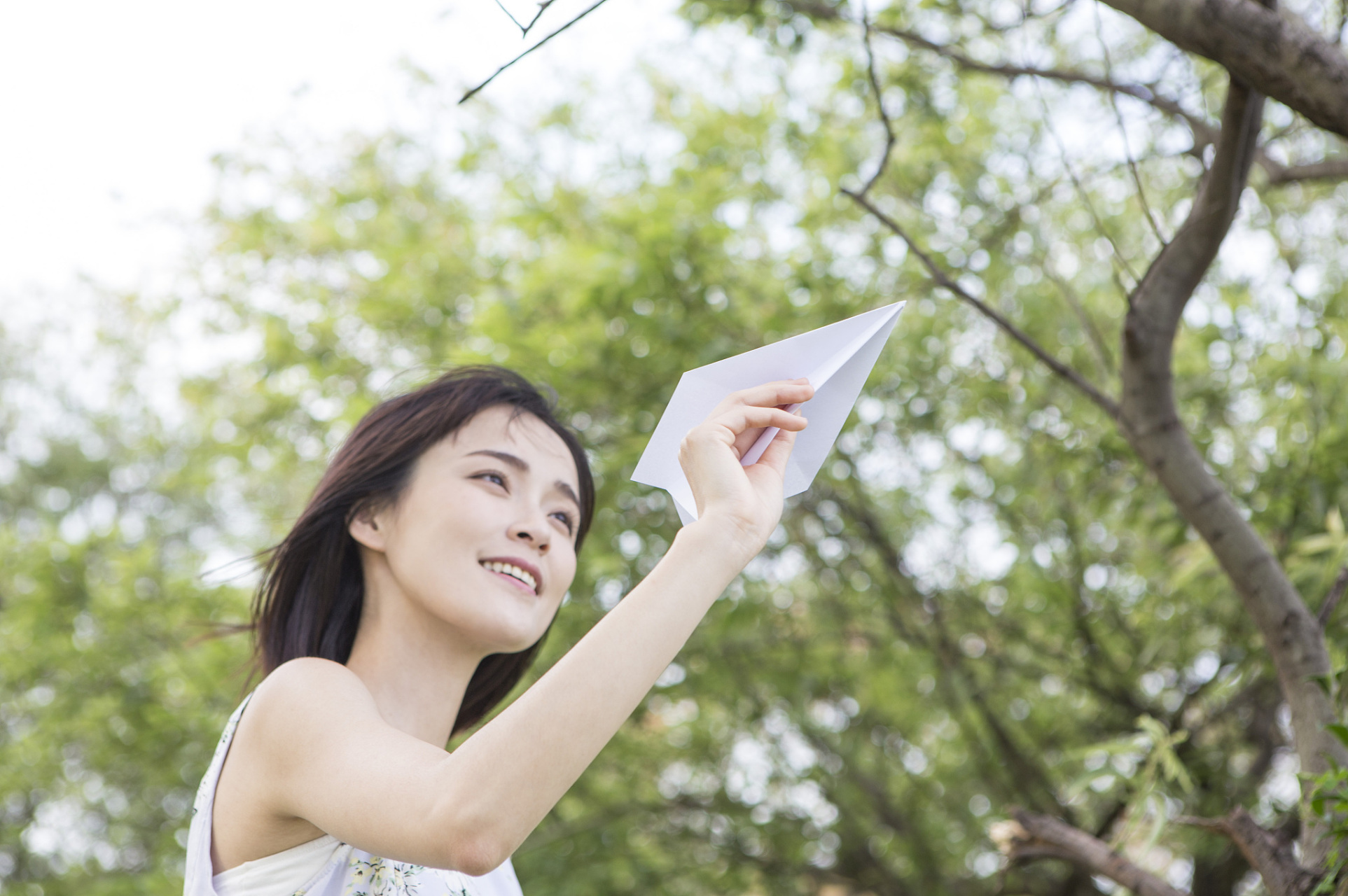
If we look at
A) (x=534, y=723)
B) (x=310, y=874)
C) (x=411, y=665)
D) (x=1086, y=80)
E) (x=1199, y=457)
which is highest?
(x=1086, y=80)

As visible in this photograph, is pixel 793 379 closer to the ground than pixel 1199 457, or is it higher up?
closer to the ground

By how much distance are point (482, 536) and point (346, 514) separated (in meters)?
0.23

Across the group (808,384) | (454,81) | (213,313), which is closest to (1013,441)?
(808,384)

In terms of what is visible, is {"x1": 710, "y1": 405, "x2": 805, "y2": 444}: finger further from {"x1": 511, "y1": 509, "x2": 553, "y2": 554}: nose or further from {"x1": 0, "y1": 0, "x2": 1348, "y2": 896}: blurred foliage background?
{"x1": 0, "y1": 0, "x2": 1348, "y2": 896}: blurred foliage background

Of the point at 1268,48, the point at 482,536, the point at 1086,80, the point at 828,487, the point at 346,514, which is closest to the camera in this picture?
the point at 1268,48

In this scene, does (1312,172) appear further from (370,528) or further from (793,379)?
(370,528)

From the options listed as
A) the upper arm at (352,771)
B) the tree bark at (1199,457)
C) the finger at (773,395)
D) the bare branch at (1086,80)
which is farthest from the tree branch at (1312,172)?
the upper arm at (352,771)

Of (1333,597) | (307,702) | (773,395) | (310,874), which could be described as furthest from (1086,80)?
(310,874)

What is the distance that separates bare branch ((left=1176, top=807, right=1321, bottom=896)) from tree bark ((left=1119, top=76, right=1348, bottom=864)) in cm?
11

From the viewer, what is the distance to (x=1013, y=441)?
2568 mm

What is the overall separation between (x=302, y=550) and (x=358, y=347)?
1868 mm

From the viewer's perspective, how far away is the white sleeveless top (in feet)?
3.40

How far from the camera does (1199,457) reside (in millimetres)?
1278

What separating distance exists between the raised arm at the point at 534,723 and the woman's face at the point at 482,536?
0.65ft
